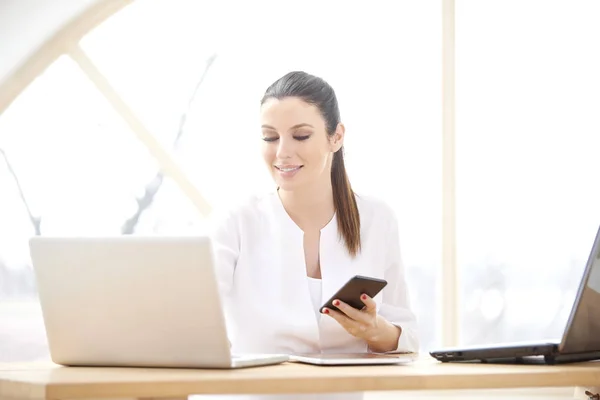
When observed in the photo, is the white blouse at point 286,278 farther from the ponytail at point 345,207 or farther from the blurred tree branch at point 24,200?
the blurred tree branch at point 24,200

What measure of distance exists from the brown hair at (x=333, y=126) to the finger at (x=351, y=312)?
0.49 metres

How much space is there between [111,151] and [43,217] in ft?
1.44

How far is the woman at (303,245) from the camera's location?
2.34 metres

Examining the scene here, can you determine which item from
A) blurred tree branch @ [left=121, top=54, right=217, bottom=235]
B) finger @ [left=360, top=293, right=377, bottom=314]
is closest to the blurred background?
blurred tree branch @ [left=121, top=54, right=217, bottom=235]

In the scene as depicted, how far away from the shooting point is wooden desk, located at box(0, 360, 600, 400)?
1.41m

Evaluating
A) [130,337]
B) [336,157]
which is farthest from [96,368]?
[336,157]

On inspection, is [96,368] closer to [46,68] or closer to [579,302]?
[579,302]

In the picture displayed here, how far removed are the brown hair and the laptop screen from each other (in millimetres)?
752

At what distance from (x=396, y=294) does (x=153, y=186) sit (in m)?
2.03

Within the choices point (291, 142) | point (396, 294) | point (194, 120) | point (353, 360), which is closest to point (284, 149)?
point (291, 142)

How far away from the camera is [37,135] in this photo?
163 inches

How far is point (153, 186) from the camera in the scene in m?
4.24

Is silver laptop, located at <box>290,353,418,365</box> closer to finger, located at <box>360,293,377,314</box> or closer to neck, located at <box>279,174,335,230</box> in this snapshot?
finger, located at <box>360,293,377,314</box>

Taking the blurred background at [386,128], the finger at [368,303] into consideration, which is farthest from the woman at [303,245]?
the blurred background at [386,128]
